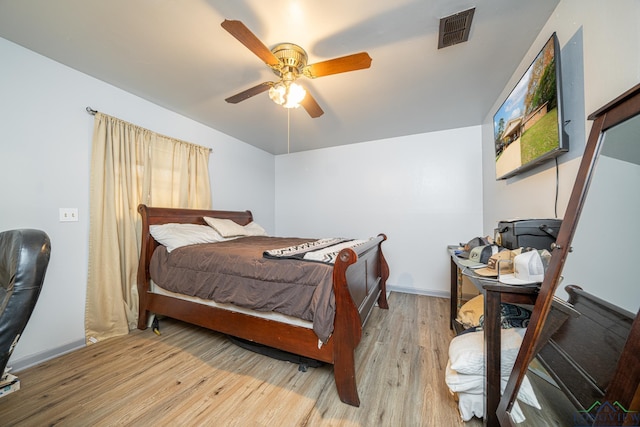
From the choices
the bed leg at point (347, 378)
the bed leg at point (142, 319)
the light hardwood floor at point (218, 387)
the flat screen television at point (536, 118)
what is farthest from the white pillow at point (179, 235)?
the flat screen television at point (536, 118)

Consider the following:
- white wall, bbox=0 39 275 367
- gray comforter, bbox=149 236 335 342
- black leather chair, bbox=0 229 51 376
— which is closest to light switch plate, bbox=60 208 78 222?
white wall, bbox=0 39 275 367

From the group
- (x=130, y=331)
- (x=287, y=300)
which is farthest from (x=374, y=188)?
(x=130, y=331)

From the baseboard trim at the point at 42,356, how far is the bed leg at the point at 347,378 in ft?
7.71

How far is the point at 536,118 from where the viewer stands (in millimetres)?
1450

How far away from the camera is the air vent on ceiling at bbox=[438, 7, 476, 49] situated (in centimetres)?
141

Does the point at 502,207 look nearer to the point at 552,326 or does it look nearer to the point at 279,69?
the point at 552,326

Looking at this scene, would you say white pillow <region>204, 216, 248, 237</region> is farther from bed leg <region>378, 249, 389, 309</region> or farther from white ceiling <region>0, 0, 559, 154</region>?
bed leg <region>378, 249, 389, 309</region>

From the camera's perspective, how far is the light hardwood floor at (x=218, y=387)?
1.30 metres

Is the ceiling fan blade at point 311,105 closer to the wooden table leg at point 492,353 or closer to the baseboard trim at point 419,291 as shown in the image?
the wooden table leg at point 492,353

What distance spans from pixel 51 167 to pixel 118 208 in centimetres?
56

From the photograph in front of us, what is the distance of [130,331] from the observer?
2.24 m

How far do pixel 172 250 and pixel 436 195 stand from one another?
11.5ft

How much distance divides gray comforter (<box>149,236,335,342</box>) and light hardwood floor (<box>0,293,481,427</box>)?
50 centimetres

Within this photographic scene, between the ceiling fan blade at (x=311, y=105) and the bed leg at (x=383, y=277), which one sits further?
the bed leg at (x=383, y=277)
